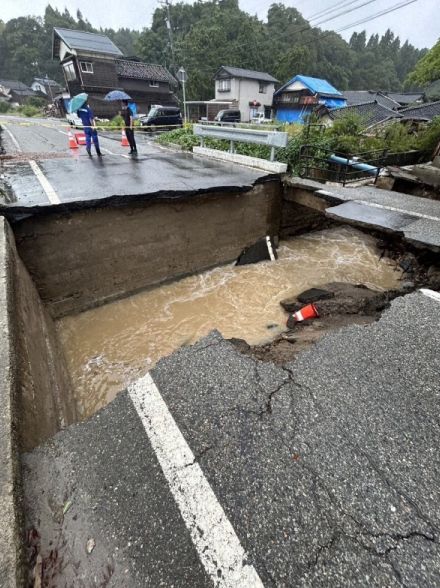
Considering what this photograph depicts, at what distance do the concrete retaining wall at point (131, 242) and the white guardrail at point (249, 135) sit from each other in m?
0.94

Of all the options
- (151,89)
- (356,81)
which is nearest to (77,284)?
(151,89)

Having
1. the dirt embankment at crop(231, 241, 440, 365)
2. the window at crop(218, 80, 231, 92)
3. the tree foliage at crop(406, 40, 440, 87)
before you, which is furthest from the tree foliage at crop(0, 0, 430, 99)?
the dirt embankment at crop(231, 241, 440, 365)

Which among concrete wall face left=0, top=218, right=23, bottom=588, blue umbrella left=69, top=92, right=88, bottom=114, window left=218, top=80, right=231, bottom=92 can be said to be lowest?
concrete wall face left=0, top=218, right=23, bottom=588

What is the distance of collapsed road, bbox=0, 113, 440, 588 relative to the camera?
4.91 ft

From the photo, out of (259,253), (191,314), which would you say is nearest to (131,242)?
(191,314)

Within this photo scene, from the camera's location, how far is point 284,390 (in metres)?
2.45

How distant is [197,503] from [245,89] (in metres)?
48.1

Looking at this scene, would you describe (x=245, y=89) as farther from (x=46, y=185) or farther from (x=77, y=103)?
(x=46, y=185)

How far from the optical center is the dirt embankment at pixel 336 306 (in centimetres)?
371

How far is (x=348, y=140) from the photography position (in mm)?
8664

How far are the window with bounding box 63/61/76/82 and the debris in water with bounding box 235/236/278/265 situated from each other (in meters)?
36.2

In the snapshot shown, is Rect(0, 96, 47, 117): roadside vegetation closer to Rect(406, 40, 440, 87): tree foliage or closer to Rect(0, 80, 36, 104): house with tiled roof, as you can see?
Rect(0, 80, 36, 104): house with tiled roof

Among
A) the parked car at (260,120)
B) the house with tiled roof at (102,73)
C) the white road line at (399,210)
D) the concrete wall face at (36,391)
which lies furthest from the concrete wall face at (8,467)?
the house with tiled roof at (102,73)

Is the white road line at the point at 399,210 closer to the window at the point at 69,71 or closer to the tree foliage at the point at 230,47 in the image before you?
the window at the point at 69,71
